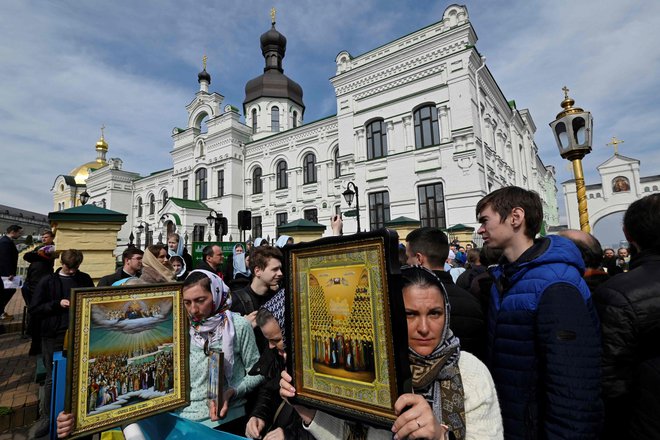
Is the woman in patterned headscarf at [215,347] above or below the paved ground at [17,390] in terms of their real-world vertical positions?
above

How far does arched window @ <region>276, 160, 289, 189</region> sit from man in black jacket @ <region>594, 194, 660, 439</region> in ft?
78.5

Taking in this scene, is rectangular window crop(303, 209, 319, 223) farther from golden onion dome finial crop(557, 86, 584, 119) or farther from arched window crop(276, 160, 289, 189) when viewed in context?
golden onion dome finial crop(557, 86, 584, 119)

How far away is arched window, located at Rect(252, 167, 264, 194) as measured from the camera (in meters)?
26.2

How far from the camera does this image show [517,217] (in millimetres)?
2008

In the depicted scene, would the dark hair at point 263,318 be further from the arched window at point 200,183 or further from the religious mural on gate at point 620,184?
the religious mural on gate at point 620,184

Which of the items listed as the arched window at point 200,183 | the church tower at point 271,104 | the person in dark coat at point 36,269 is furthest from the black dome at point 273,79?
the person in dark coat at point 36,269

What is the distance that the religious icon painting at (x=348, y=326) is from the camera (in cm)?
116

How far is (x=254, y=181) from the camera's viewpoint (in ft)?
87.2

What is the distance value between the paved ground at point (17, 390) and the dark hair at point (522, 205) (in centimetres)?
538

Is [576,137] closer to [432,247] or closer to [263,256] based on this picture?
[432,247]

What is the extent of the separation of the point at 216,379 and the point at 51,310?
3045 millimetres

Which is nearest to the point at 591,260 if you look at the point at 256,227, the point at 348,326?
the point at 348,326

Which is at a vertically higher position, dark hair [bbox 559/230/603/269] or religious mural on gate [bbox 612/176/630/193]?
religious mural on gate [bbox 612/176/630/193]

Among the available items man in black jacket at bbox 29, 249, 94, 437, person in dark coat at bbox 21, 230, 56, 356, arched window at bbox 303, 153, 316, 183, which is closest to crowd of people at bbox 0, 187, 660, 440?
man in black jacket at bbox 29, 249, 94, 437
